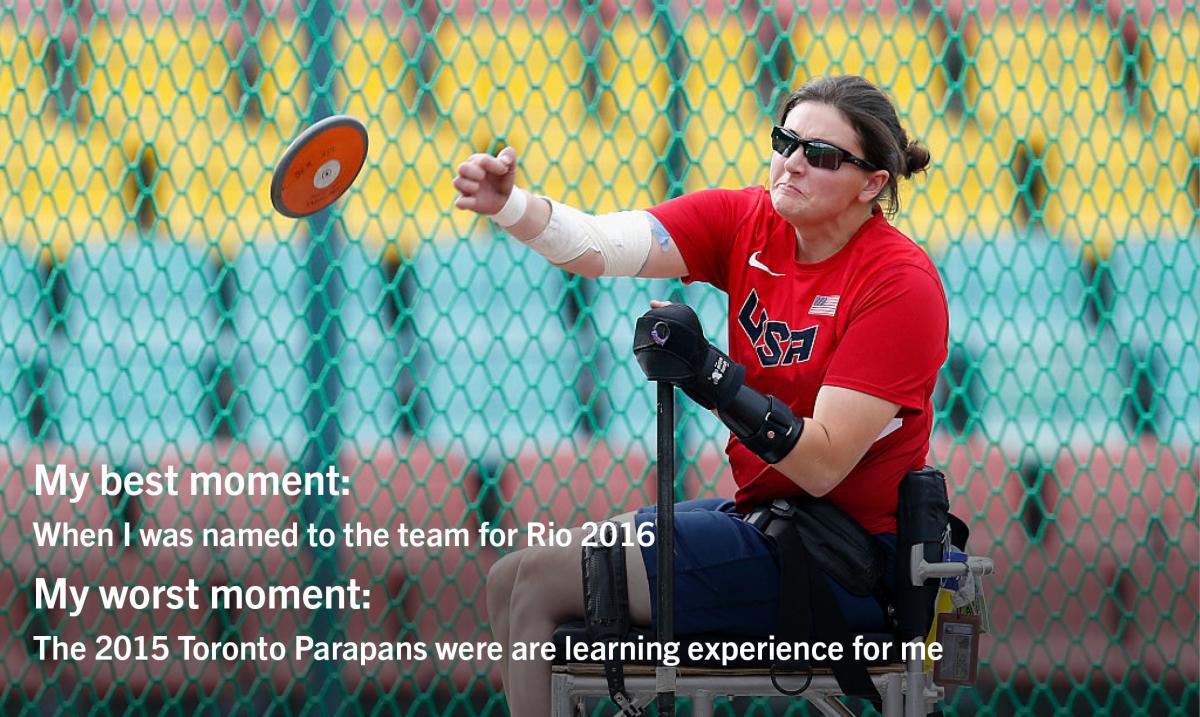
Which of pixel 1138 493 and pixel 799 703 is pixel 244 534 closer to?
pixel 799 703

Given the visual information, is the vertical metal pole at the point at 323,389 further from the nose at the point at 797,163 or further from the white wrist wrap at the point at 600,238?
the nose at the point at 797,163

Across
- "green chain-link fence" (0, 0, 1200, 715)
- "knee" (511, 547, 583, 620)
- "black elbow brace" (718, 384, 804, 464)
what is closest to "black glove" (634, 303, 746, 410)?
"black elbow brace" (718, 384, 804, 464)

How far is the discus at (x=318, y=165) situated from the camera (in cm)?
174

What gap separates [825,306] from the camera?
1812 mm

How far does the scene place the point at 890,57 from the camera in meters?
2.91

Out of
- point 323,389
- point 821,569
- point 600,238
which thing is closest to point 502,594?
point 821,569

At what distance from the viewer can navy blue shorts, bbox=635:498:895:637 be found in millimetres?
1749

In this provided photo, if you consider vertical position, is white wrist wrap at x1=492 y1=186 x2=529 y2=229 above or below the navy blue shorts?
above

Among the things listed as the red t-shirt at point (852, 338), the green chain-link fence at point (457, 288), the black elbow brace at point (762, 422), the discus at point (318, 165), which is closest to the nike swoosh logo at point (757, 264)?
the red t-shirt at point (852, 338)

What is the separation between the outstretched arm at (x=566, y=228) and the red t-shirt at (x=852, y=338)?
0.45 ft

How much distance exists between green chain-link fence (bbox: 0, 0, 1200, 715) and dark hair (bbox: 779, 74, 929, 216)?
0.99 metres

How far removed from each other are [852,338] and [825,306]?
79mm

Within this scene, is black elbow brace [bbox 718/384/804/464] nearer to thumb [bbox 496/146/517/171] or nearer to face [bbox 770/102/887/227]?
face [bbox 770/102/887/227]

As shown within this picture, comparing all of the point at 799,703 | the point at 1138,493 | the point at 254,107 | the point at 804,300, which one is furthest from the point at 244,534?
the point at 1138,493
